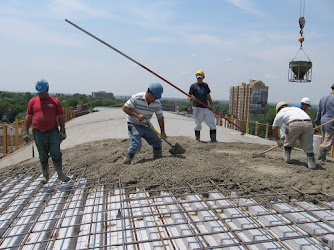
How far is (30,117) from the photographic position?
3.72 metres

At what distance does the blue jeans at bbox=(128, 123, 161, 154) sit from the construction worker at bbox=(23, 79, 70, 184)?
40.3 inches

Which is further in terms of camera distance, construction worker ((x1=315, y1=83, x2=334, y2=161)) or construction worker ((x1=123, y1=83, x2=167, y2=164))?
construction worker ((x1=315, y1=83, x2=334, y2=161))

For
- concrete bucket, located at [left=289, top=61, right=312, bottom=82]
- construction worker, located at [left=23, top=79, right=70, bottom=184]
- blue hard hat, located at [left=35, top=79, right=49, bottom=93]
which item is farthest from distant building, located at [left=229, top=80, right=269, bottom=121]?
blue hard hat, located at [left=35, top=79, right=49, bottom=93]

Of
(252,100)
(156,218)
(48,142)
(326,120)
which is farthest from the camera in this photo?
(252,100)

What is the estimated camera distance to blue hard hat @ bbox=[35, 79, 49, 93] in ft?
11.6

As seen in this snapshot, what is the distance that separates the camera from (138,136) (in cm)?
421

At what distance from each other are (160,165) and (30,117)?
1949 millimetres

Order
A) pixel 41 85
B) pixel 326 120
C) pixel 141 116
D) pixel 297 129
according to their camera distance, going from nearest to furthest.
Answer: pixel 41 85 < pixel 141 116 < pixel 297 129 < pixel 326 120

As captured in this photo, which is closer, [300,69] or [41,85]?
[41,85]

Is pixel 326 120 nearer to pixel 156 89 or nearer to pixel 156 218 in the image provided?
pixel 156 89

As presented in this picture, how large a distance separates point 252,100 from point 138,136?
3770 cm

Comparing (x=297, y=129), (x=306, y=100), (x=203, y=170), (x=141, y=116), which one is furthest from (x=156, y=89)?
(x=306, y=100)

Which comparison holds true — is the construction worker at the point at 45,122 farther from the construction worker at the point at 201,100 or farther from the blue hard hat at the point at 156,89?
the construction worker at the point at 201,100

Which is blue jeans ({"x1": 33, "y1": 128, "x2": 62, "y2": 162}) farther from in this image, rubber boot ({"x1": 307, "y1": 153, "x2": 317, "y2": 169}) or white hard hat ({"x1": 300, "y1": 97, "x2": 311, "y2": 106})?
white hard hat ({"x1": 300, "y1": 97, "x2": 311, "y2": 106})
